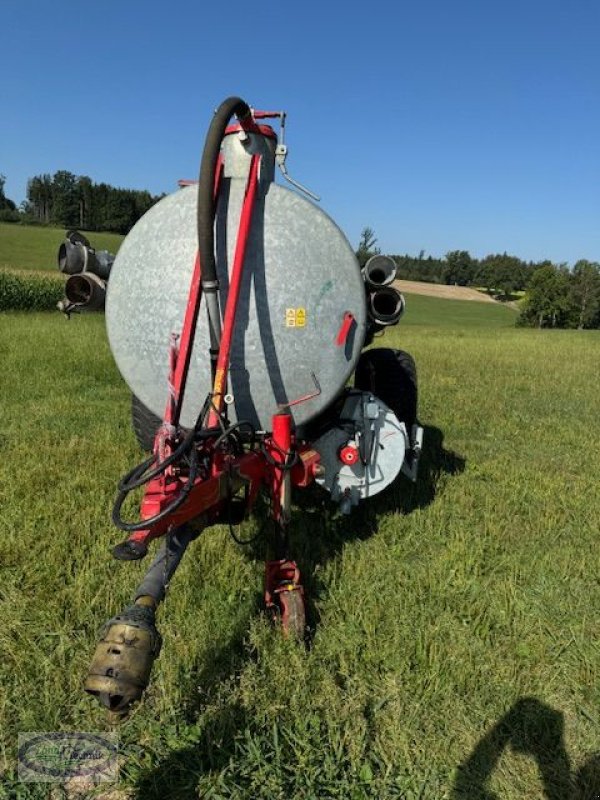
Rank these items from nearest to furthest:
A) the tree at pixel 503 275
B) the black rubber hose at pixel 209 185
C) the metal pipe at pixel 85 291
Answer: the black rubber hose at pixel 209 185
the metal pipe at pixel 85 291
the tree at pixel 503 275

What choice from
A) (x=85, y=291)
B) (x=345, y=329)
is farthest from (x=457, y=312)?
(x=85, y=291)

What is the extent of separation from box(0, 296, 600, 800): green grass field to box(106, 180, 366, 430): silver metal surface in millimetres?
1084

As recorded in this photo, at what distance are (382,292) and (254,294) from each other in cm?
84

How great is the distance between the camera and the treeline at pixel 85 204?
7406 cm

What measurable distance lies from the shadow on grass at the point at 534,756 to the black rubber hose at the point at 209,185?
7.36ft

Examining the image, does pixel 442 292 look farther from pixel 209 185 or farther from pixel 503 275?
pixel 209 185

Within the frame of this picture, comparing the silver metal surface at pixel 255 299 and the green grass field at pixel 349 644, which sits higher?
the silver metal surface at pixel 255 299

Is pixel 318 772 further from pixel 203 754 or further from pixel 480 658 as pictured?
pixel 480 658

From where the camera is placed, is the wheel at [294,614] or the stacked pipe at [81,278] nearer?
the wheel at [294,614]

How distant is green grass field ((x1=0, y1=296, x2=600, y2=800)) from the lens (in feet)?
7.59

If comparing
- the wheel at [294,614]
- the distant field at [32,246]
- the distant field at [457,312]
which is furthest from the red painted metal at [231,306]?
the distant field at [457,312]

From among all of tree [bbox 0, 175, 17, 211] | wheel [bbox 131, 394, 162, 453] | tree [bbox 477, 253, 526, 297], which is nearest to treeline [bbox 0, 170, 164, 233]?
tree [bbox 0, 175, 17, 211]

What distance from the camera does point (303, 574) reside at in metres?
3.60

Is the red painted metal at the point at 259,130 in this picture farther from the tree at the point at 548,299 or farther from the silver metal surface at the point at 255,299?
the tree at the point at 548,299
